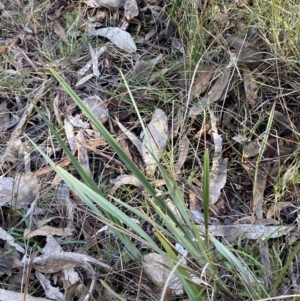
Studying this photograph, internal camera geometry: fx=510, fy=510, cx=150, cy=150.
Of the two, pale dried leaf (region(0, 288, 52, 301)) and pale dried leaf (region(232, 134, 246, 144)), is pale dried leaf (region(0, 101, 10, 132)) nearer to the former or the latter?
pale dried leaf (region(0, 288, 52, 301))

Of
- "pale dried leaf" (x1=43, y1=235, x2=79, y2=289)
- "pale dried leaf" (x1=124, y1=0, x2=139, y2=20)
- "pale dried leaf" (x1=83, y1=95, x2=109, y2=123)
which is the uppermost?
"pale dried leaf" (x1=124, y1=0, x2=139, y2=20)

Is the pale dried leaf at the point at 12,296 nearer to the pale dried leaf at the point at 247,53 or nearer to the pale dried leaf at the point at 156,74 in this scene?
the pale dried leaf at the point at 156,74

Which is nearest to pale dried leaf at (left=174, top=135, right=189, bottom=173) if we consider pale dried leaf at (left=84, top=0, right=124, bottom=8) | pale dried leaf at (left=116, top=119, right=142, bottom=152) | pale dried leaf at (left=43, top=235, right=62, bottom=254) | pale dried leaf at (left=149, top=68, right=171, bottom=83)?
pale dried leaf at (left=116, top=119, right=142, bottom=152)

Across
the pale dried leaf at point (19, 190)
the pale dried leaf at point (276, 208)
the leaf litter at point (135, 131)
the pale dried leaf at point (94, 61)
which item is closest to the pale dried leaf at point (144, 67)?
the leaf litter at point (135, 131)

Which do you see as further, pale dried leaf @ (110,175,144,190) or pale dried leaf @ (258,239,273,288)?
pale dried leaf @ (110,175,144,190)

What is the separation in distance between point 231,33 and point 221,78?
18 centimetres

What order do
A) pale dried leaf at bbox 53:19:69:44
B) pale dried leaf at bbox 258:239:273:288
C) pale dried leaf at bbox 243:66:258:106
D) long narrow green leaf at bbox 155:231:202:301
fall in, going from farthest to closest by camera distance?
1. pale dried leaf at bbox 53:19:69:44
2. pale dried leaf at bbox 243:66:258:106
3. pale dried leaf at bbox 258:239:273:288
4. long narrow green leaf at bbox 155:231:202:301

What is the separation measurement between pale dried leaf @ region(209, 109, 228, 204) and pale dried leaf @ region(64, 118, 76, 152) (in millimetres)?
388

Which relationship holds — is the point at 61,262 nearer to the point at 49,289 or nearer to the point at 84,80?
the point at 49,289

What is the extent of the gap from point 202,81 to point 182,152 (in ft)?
0.78

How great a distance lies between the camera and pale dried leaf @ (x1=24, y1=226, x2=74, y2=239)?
4.10 ft

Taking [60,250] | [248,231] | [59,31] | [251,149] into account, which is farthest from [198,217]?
[59,31]

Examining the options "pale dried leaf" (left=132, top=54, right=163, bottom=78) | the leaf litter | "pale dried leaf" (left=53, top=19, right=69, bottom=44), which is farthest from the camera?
"pale dried leaf" (left=53, top=19, right=69, bottom=44)

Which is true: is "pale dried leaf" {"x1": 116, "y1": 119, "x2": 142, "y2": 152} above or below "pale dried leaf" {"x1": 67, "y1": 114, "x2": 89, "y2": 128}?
above
